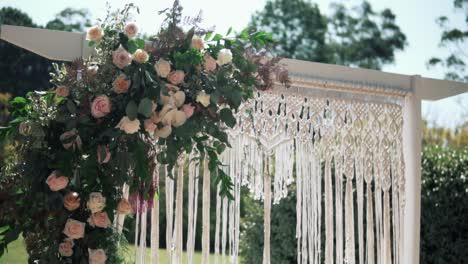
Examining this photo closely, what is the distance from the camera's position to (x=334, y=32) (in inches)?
611

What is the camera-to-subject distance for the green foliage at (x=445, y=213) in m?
5.89

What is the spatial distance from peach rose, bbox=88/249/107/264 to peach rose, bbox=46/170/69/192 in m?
0.29

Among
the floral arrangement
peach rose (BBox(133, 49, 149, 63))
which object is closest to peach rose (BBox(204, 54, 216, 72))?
the floral arrangement

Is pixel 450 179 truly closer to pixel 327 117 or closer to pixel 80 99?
pixel 327 117

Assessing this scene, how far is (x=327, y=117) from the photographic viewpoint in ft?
12.4

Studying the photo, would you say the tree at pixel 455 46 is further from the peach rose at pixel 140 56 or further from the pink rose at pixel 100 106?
the pink rose at pixel 100 106

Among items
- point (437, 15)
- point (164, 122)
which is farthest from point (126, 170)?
point (437, 15)

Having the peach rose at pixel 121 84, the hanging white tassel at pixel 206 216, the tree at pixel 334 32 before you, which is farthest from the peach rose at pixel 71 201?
the tree at pixel 334 32

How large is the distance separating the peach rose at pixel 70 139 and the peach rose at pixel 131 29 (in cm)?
41

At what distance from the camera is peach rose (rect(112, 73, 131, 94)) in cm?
241

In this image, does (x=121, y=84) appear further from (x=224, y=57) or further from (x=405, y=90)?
(x=405, y=90)

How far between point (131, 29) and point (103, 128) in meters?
0.38

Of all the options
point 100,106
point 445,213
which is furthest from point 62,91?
point 445,213

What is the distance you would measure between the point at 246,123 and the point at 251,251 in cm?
341
